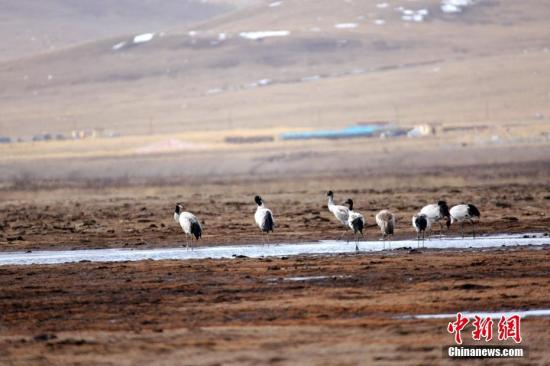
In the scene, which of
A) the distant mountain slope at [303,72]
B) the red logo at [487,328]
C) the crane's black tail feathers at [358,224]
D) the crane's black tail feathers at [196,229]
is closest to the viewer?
the red logo at [487,328]

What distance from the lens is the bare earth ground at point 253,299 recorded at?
13.1 m

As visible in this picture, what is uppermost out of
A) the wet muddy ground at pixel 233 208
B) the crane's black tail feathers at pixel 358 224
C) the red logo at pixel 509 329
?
the crane's black tail feathers at pixel 358 224

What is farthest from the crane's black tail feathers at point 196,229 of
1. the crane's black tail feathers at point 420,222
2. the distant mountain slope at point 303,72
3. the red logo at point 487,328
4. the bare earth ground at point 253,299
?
the distant mountain slope at point 303,72

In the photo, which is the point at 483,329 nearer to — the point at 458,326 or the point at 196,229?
the point at 458,326

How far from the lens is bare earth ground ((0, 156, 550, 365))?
13117 mm

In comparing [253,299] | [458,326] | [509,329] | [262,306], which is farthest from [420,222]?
[509,329]

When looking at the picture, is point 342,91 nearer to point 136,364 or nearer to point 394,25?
point 394,25

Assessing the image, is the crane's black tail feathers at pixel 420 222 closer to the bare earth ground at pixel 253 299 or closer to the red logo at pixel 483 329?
the bare earth ground at pixel 253 299

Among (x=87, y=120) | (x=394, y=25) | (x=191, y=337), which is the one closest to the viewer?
(x=191, y=337)

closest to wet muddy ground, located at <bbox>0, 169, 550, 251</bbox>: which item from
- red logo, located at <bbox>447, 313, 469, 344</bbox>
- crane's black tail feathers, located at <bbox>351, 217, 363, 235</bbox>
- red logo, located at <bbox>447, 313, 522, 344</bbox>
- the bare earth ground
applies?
the bare earth ground

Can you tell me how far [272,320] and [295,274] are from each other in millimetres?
4548

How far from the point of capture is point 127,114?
13112 cm

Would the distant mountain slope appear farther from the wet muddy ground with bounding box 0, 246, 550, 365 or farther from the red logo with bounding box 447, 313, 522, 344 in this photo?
the red logo with bounding box 447, 313, 522, 344

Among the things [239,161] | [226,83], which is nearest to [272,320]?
[239,161]
